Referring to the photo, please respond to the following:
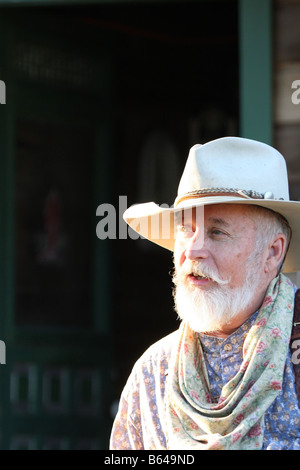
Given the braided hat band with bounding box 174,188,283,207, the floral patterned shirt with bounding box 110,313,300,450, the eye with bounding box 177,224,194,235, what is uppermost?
the braided hat band with bounding box 174,188,283,207

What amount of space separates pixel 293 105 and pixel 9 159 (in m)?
1.55

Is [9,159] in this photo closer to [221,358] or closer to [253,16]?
[253,16]

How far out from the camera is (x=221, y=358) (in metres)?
2.42

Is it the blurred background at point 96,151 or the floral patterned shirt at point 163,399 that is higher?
the blurred background at point 96,151

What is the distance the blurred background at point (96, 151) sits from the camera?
3.57 meters

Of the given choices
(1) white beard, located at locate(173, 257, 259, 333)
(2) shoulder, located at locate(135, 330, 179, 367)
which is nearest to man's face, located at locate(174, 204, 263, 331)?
(1) white beard, located at locate(173, 257, 259, 333)

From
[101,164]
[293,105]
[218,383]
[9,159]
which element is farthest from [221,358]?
[101,164]

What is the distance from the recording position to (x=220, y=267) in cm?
240

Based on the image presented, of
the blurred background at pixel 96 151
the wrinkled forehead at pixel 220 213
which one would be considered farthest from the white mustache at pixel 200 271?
the blurred background at pixel 96 151

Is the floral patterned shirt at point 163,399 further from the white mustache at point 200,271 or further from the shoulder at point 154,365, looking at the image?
the white mustache at point 200,271

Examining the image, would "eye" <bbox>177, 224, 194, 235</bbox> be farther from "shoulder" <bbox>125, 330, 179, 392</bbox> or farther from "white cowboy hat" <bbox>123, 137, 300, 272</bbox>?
"shoulder" <bbox>125, 330, 179, 392</bbox>

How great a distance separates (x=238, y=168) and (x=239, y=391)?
59cm

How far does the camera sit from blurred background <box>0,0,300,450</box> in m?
3.57

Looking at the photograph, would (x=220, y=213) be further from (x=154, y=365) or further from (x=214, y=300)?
(x=154, y=365)
